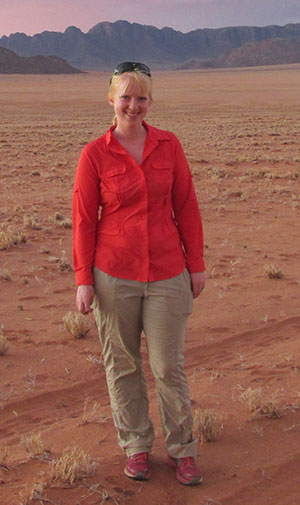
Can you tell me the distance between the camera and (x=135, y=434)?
10.3 ft

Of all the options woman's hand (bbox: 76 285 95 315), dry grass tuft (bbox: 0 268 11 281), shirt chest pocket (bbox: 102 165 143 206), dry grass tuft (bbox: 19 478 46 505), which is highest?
shirt chest pocket (bbox: 102 165 143 206)

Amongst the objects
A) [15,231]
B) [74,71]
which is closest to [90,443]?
[15,231]

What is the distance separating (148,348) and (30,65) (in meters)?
155

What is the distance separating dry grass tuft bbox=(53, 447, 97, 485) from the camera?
3074mm

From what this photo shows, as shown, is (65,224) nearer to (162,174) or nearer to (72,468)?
(72,468)

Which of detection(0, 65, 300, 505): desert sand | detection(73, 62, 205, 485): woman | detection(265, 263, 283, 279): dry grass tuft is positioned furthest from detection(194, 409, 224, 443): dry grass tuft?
detection(265, 263, 283, 279): dry grass tuft

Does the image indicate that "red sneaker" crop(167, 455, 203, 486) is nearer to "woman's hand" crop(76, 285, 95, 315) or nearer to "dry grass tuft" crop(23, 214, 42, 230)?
"woman's hand" crop(76, 285, 95, 315)

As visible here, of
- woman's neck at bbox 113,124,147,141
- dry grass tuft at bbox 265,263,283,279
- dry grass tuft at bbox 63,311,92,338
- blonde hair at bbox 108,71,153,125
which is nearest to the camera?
blonde hair at bbox 108,71,153,125

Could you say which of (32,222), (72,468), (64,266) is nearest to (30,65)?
(32,222)

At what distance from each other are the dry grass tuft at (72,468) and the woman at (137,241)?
1.56 ft

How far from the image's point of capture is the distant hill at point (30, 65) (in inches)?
5556

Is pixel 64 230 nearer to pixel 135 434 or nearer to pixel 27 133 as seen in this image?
pixel 135 434

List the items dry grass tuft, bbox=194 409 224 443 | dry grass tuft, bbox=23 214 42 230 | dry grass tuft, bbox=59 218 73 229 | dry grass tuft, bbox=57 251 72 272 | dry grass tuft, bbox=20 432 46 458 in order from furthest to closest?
1. dry grass tuft, bbox=59 218 73 229
2. dry grass tuft, bbox=23 214 42 230
3. dry grass tuft, bbox=57 251 72 272
4. dry grass tuft, bbox=194 409 224 443
5. dry grass tuft, bbox=20 432 46 458

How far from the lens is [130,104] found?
2.74 meters
